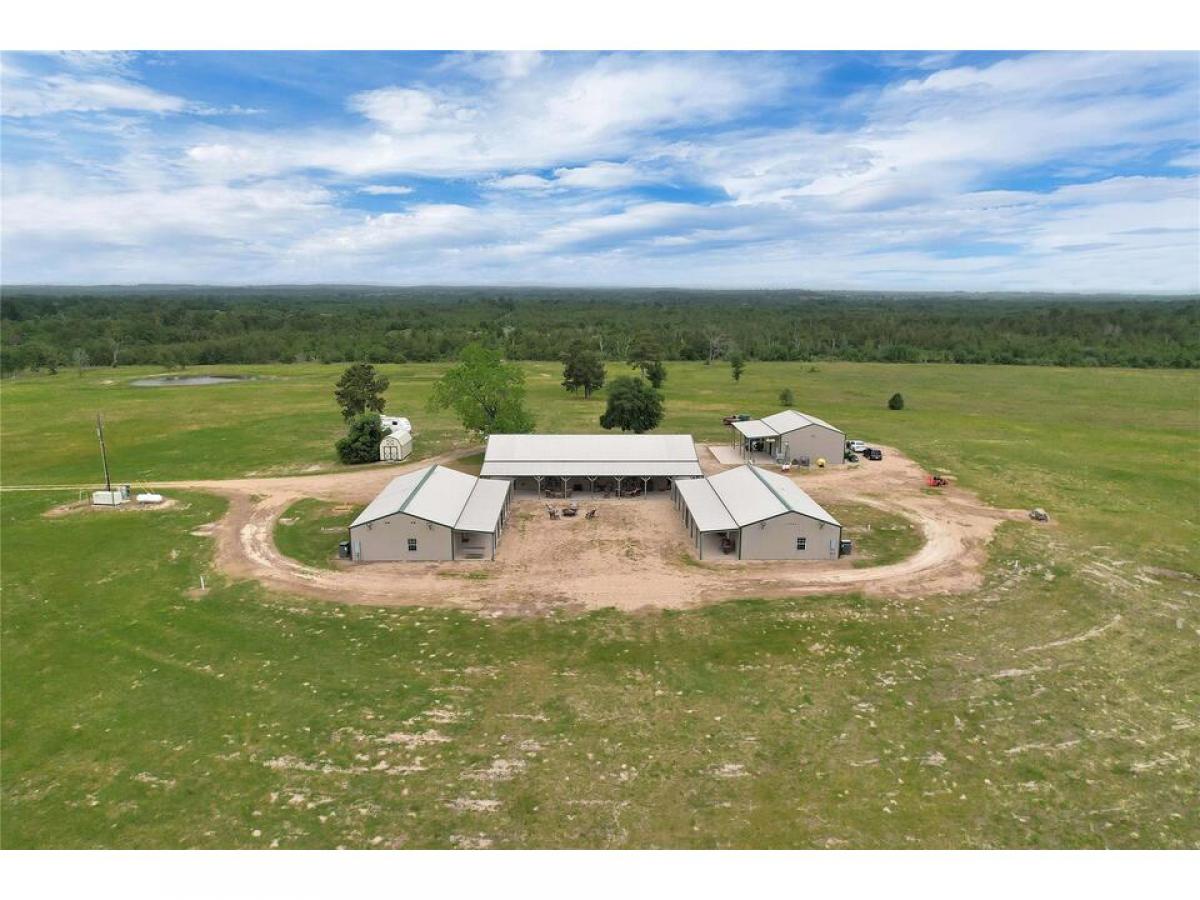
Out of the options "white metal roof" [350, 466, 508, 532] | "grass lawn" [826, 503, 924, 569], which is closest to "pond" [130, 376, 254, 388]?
"white metal roof" [350, 466, 508, 532]

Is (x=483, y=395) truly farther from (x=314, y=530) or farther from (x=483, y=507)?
(x=314, y=530)

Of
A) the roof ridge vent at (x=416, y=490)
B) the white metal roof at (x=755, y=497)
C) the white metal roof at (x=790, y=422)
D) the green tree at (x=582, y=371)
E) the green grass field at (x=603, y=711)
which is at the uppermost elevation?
the green tree at (x=582, y=371)

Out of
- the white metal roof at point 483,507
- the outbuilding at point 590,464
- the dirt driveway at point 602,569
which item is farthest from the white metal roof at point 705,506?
the white metal roof at point 483,507

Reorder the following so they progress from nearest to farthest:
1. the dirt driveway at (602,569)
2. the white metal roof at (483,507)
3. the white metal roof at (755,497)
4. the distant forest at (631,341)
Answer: the dirt driveway at (602,569) → the white metal roof at (755,497) → the white metal roof at (483,507) → the distant forest at (631,341)

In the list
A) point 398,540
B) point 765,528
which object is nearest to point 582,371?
point 398,540

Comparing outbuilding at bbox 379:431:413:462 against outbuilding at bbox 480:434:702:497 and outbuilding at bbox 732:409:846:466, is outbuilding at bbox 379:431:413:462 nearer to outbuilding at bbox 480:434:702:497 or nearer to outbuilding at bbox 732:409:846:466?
outbuilding at bbox 480:434:702:497

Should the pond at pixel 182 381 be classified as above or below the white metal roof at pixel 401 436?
above

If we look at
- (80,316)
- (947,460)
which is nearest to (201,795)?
(947,460)

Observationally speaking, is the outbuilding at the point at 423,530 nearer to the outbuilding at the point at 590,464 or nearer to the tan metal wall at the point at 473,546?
the tan metal wall at the point at 473,546
